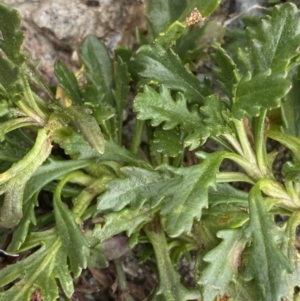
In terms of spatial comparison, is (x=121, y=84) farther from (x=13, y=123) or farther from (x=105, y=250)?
(x=105, y=250)

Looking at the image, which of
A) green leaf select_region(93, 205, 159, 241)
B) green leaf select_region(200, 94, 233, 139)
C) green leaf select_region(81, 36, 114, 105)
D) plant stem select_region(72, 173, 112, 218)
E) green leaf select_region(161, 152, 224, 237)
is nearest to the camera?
green leaf select_region(161, 152, 224, 237)

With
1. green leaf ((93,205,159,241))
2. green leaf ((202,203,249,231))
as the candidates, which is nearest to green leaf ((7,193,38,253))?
green leaf ((93,205,159,241))

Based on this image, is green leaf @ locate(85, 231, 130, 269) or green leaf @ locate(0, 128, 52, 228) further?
green leaf @ locate(85, 231, 130, 269)

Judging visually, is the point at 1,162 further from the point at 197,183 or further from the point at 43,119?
the point at 197,183

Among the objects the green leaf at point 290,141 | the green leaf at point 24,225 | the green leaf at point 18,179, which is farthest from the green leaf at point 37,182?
the green leaf at point 290,141


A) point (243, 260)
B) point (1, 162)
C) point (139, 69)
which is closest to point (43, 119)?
point (1, 162)

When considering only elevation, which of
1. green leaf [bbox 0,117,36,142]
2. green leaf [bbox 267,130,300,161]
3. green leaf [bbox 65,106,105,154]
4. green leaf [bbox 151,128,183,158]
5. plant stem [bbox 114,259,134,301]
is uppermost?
green leaf [bbox 0,117,36,142]

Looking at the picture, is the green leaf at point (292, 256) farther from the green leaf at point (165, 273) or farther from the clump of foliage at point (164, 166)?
the green leaf at point (165, 273)

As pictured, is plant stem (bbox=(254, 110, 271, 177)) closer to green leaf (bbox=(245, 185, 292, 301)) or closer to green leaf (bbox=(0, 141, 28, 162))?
green leaf (bbox=(245, 185, 292, 301))
